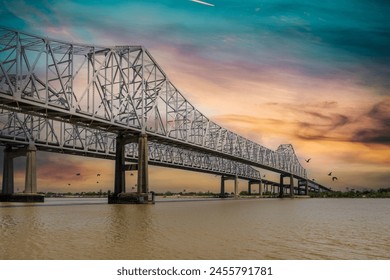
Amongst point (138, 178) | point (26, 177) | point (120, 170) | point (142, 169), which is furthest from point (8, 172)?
point (142, 169)

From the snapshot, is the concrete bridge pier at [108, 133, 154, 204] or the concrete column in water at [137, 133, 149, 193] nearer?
the concrete bridge pier at [108, 133, 154, 204]

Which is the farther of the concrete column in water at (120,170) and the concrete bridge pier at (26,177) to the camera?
the concrete bridge pier at (26,177)

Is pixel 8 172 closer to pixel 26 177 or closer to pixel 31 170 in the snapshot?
pixel 31 170

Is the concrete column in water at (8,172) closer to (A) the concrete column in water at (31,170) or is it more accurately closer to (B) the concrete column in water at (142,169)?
(A) the concrete column in water at (31,170)

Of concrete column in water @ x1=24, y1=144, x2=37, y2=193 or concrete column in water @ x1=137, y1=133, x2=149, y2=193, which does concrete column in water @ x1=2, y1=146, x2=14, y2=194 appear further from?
concrete column in water @ x1=137, y1=133, x2=149, y2=193

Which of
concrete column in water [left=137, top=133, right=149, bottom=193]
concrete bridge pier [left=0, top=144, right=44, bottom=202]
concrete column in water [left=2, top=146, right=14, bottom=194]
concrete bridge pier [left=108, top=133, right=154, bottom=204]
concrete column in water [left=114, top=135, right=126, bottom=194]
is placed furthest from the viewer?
concrete column in water [left=2, top=146, right=14, bottom=194]

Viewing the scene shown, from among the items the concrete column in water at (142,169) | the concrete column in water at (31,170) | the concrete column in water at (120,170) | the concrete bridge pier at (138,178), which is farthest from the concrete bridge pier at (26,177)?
the concrete column in water at (142,169)

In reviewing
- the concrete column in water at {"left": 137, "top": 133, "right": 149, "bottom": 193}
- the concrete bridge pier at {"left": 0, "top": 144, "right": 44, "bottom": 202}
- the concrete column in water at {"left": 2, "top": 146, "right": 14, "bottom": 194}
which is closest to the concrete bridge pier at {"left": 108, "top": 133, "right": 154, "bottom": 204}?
the concrete column in water at {"left": 137, "top": 133, "right": 149, "bottom": 193}

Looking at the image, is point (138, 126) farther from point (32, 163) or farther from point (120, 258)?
point (120, 258)
